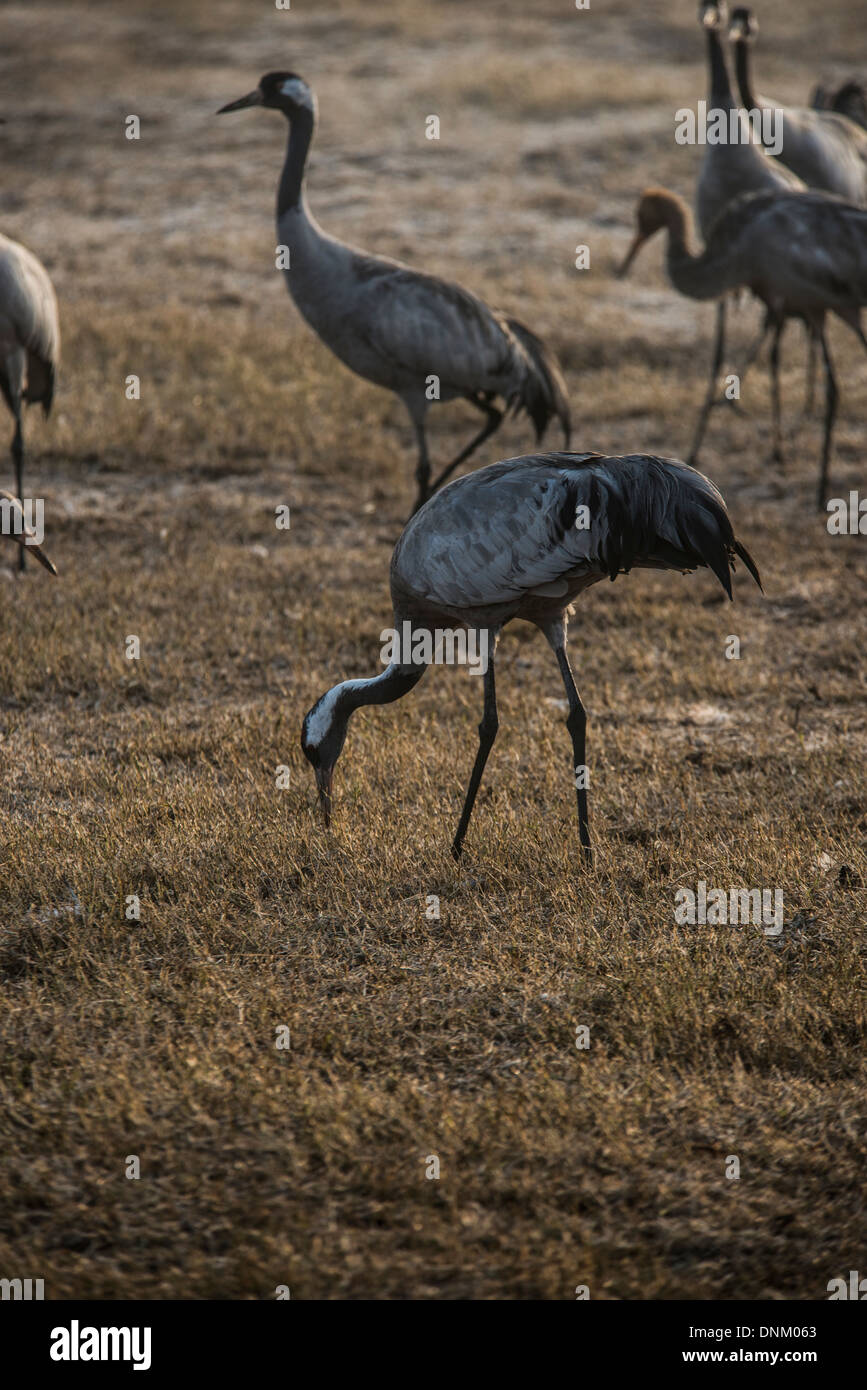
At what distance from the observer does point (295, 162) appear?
334 inches

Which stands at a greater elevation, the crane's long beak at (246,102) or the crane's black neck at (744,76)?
the crane's black neck at (744,76)

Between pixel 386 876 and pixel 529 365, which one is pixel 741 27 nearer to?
pixel 529 365

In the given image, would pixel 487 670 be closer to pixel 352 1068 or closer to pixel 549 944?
pixel 549 944

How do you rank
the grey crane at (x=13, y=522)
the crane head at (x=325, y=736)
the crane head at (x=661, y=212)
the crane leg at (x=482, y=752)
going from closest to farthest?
the crane leg at (x=482, y=752) → the crane head at (x=325, y=736) → the grey crane at (x=13, y=522) → the crane head at (x=661, y=212)

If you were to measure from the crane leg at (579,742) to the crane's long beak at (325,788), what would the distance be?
3.01ft

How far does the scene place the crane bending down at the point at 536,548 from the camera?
488 cm

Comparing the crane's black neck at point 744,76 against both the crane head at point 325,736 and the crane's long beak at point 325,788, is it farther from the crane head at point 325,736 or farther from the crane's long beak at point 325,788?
the crane's long beak at point 325,788

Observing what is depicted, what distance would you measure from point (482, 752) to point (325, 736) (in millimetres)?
587

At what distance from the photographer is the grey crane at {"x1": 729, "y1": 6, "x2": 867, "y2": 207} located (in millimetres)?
12070

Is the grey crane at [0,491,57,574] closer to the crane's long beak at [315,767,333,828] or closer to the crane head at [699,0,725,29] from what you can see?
the crane's long beak at [315,767,333,828]

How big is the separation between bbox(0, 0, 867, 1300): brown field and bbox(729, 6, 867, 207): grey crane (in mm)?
1502

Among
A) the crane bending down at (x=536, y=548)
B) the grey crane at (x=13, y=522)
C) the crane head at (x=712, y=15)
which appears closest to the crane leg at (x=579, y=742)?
the crane bending down at (x=536, y=548)

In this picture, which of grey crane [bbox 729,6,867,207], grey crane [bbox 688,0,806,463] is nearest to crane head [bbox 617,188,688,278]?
grey crane [bbox 688,0,806,463]
